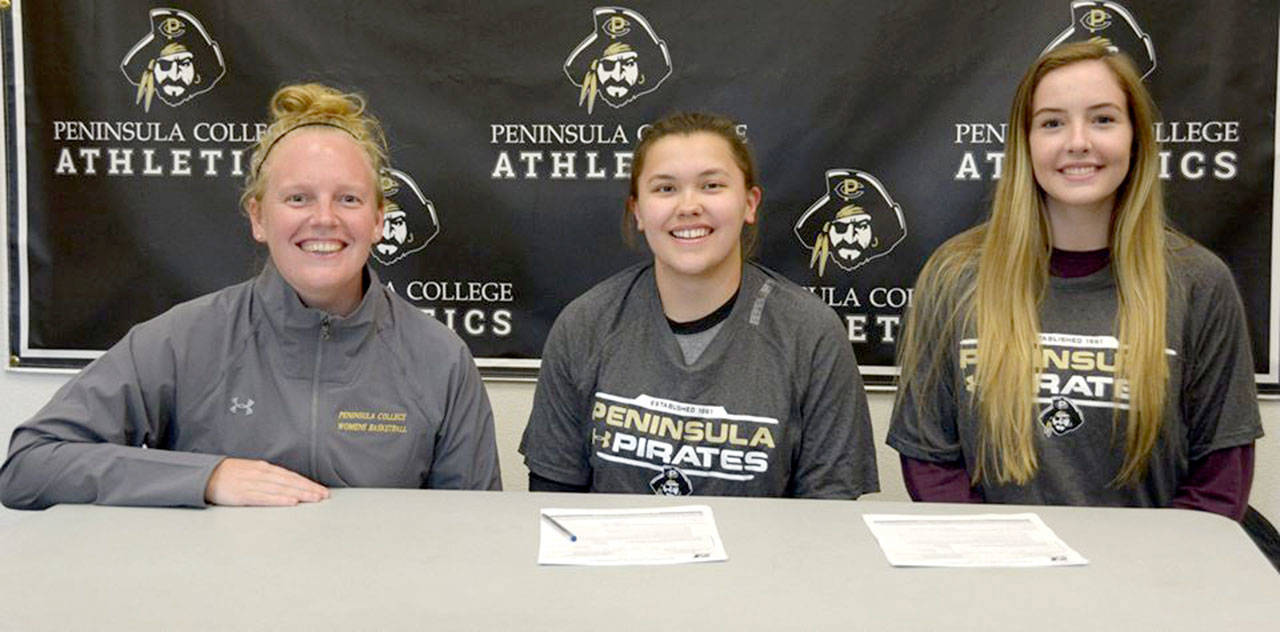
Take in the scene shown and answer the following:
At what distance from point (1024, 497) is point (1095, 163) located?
0.57 metres

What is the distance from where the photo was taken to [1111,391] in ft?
5.97

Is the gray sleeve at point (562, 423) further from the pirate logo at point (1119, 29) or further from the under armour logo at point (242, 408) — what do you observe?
the pirate logo at point (1119, 29)

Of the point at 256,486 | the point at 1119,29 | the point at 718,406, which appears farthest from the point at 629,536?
the point at 1119,29

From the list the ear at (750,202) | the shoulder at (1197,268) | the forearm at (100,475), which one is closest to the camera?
the forearm at (100,475)

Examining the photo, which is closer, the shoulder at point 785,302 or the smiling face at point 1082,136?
the smiling face at point 1082,136

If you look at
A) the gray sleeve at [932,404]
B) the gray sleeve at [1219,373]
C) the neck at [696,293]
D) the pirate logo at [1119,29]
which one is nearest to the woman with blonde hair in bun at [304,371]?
the neck at [696,293]

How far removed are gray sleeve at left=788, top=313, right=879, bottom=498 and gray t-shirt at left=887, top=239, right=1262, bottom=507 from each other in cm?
18

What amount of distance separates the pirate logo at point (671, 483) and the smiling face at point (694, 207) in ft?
1.15

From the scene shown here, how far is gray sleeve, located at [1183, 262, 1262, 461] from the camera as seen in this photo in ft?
6.09

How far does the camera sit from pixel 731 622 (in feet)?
3.46

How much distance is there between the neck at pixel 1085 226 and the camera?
6.35 feet

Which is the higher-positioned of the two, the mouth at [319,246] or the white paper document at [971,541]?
the mouth at [319,246]

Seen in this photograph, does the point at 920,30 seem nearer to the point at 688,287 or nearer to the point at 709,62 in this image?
the point at 709,62

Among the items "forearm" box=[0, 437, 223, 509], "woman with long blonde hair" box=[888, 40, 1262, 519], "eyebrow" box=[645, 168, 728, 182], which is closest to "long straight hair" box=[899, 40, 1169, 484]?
"woman with long blonde hair" box=[888, 40, 1262, 519]
